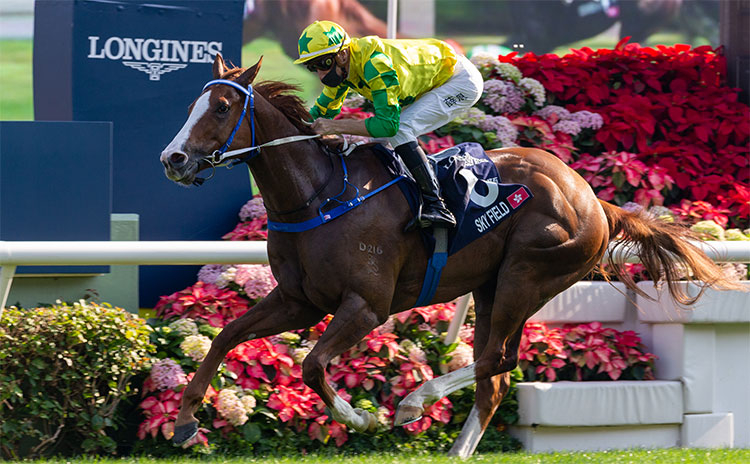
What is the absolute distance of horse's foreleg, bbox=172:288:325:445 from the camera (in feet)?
14.8

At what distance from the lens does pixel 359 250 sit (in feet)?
14.6

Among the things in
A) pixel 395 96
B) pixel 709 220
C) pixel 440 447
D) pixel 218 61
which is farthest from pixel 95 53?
pixel 709 220

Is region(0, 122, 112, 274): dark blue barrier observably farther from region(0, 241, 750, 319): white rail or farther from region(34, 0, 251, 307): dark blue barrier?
region(0, 241, 750, 319): white rail

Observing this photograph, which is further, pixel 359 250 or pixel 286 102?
pixel 286 102

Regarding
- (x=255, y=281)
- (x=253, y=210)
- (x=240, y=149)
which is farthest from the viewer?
(x=253, y=210)

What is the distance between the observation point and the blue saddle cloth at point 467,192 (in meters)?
4.73

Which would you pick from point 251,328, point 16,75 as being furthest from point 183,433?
point 16,75

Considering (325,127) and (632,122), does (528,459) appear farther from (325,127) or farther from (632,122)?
(632,122)

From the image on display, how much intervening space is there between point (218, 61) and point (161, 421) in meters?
1.82

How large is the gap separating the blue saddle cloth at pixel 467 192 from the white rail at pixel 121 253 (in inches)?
35.2

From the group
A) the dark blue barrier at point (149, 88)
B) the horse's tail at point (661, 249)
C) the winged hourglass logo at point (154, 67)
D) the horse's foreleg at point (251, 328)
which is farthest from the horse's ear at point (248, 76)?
the winged hourglass logo at point (154, 67)

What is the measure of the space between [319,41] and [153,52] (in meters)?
2.58

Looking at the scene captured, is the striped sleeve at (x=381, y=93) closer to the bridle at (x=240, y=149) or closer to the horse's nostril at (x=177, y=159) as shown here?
the bridle at (x=240, y=149)

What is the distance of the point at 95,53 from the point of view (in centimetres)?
643
